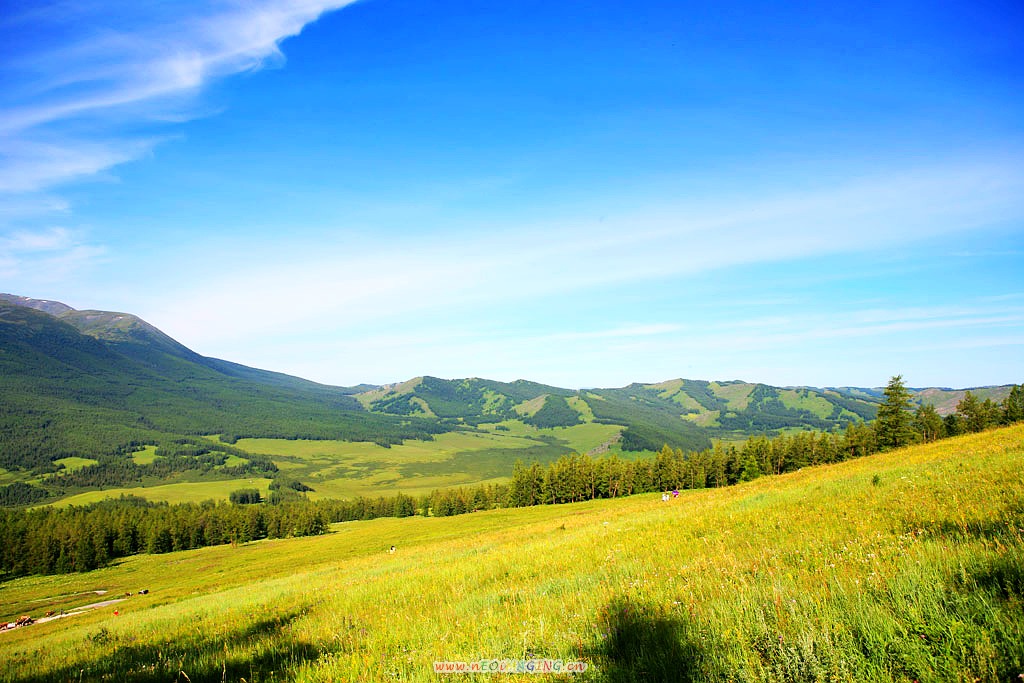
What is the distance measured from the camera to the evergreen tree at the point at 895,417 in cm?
6988

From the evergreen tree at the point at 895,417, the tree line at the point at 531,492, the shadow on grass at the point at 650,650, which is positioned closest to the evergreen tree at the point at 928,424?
the tree line at the point at 531,492

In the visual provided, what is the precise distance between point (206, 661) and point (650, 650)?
765 cm

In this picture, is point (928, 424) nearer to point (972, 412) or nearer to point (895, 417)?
point (972, 412)

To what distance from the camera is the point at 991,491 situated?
28.6 ft

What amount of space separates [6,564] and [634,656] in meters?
157

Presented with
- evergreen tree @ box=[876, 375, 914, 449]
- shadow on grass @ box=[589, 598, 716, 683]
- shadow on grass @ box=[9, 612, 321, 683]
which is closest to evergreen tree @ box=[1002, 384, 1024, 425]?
evergreen tree @ box=[876, 375, 914, 449]

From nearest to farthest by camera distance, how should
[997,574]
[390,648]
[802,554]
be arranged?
[997,574]
[390,648]
[802,554]

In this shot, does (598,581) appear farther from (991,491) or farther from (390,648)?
(991,491)

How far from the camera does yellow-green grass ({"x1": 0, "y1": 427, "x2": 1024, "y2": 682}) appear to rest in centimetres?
387

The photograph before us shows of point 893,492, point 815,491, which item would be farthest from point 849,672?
point 815,491

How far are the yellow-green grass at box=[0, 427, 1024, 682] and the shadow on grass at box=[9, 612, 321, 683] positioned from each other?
0.20 feet

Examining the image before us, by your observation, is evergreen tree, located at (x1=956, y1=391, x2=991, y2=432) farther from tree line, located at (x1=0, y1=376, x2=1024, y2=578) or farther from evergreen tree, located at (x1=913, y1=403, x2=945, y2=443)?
evergreen tree, located at (x1=913, y1=403, x2=945, y2=443)

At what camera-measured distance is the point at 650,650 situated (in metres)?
4.75

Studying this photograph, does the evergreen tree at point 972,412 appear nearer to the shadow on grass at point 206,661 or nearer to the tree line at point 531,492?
the tree line at point 531,492
